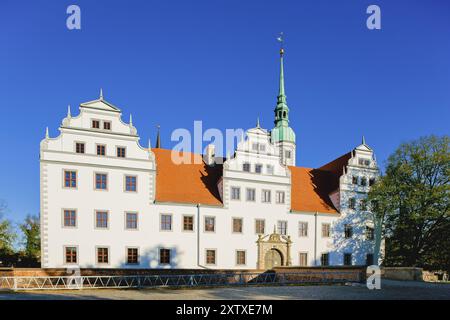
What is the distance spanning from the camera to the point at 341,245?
3350cm

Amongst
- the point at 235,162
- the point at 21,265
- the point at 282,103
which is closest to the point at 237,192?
the point at 235,162

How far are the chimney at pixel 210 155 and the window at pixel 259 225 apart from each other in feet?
22.7

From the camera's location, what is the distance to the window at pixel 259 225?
100 ft

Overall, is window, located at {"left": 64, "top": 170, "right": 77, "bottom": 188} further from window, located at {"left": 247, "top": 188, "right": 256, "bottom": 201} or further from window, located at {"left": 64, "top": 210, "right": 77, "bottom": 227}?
window, located at {"left": 247, "top": 188, "right": 256, "bottom": 201}

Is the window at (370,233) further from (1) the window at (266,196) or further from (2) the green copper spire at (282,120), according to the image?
(2) the green copper spire at (282,120)

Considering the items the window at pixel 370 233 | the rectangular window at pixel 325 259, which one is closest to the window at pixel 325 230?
the rectangular window at pixel 325 259

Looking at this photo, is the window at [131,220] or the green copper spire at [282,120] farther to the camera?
the green copper spire at [282,120]

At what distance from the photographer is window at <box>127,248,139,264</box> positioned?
1047 inches

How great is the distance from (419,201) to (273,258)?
12362mm

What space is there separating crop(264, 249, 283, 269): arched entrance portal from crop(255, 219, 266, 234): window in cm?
184

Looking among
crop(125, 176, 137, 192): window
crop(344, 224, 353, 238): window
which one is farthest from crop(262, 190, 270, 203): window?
crop(125, 176, 137, 192): window
